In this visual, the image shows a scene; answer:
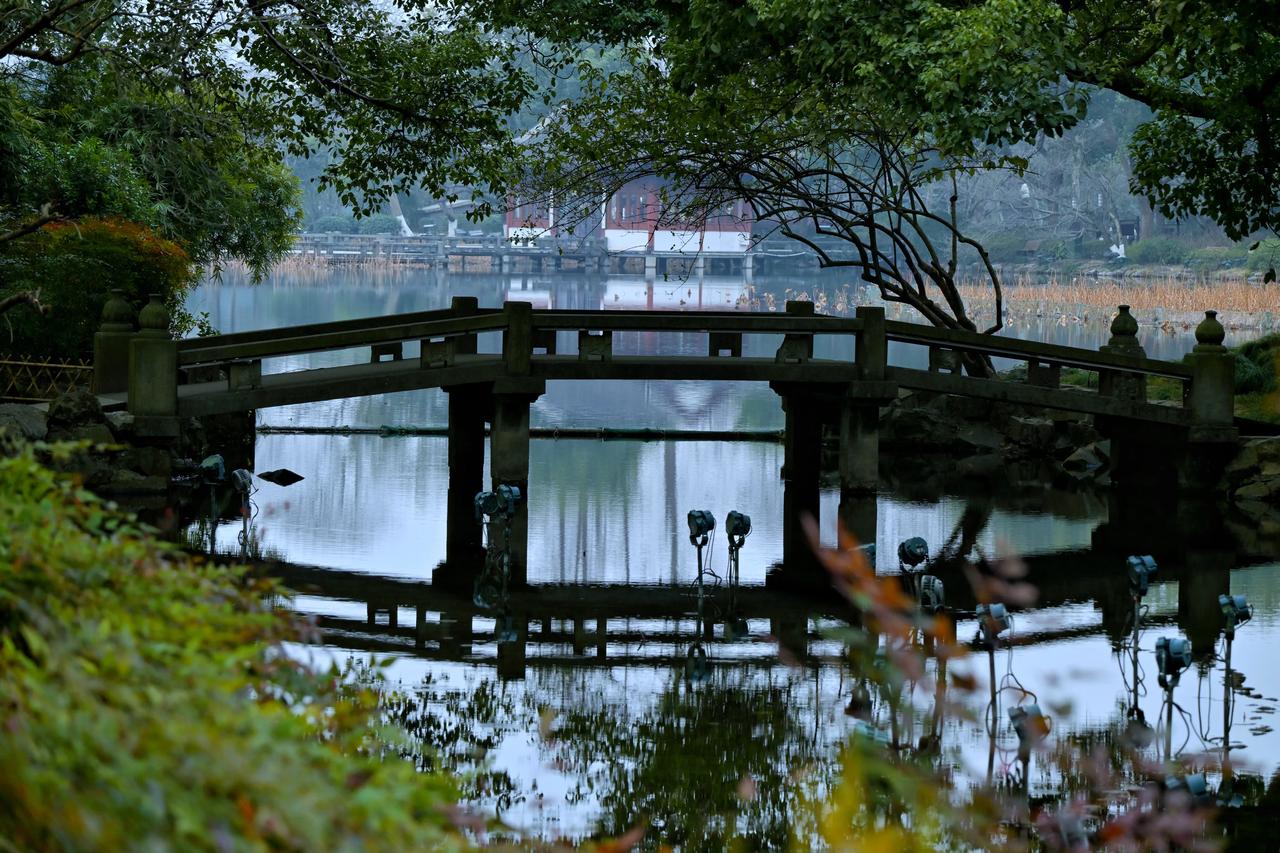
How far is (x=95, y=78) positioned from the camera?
1666 centimetres

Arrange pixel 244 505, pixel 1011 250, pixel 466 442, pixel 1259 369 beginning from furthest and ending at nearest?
1. pixel 1011 250
2. pixel 1259 369
3. pixel 466 442
4. pixel 244 505

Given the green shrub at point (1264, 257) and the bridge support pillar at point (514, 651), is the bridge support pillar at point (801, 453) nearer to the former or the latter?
the bridge support pillar at point (514, 651)

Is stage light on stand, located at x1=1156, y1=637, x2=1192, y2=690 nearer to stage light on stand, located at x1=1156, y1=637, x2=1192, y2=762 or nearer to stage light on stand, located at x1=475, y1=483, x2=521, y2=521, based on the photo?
stage light on stand, located at x1=1156, y1=637, x2=1192, y2=762

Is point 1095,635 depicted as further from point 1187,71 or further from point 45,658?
point 45,658

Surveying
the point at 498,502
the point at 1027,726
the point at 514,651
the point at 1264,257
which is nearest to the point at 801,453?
the point at 498,502

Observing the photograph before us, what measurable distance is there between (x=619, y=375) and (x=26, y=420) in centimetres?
510

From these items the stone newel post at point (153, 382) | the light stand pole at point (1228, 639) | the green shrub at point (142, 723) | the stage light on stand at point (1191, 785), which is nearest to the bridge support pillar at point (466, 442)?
the stone newel post at point (153, 382)

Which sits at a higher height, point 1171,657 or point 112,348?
point 112,348

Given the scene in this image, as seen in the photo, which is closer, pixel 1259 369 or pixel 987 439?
pixel 1259 369

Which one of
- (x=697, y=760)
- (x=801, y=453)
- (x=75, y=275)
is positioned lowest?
(x=697, y=760)

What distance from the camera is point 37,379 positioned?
1712 cm

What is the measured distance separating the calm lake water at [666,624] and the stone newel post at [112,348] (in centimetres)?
177

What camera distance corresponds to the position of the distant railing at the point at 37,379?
A: 54.9 feet

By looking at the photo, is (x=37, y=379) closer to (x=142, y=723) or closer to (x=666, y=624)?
(x=666, y=624)
